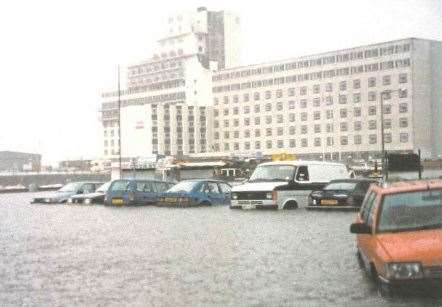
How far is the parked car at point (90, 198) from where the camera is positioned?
35.1m

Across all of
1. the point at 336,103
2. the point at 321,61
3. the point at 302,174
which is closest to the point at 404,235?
the point at 302,174

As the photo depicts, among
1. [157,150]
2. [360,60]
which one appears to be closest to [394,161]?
[360,60]

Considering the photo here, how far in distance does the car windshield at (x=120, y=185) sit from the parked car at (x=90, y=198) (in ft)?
8.14

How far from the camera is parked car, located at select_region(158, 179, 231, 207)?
98.1 feet

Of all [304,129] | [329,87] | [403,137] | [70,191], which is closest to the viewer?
[70,191]

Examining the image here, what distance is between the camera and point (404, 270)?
24.8 feet

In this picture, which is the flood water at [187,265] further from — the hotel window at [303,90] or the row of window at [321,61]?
Result: the hotel window at [303,90]

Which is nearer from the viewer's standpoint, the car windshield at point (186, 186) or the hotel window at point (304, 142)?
the car windshield at point (186, 186)

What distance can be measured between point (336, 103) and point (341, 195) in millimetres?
100997

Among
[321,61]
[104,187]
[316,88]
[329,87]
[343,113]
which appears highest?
[321,61]

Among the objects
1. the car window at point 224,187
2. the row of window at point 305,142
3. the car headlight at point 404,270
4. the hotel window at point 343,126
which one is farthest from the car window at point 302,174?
the hotel window at point 343,126

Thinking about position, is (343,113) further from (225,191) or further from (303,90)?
(225,191)

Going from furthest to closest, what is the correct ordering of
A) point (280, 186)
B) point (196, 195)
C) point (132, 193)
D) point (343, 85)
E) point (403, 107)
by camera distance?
point (343, 85), point (403, 107), point (132, 193), point (196, 195), point (280, 186)

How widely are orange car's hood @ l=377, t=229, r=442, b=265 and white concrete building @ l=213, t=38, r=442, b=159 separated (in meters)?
104
